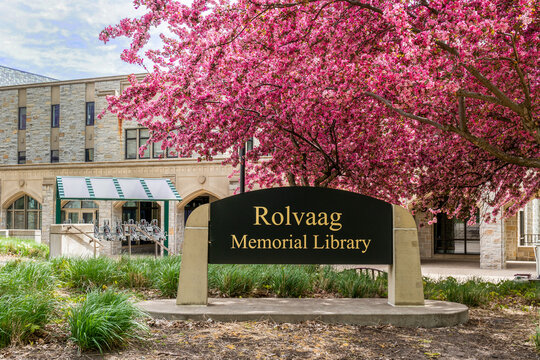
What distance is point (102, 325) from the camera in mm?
4758

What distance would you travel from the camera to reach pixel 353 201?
23.0ft

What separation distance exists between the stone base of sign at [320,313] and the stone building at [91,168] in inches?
793

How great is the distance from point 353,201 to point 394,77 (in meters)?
1.78

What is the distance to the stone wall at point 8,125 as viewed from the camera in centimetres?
3466

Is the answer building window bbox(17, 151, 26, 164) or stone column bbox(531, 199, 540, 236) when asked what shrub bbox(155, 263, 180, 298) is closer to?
stone column bbox(531, 199, 540, 236)

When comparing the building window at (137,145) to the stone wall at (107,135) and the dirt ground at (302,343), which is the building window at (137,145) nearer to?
the stone wall at (107,135)

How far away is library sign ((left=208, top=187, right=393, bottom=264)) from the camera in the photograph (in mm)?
6828

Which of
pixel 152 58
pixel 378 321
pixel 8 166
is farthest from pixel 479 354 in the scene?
pixel 8 166

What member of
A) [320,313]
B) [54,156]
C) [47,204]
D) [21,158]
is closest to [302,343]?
[320,313]

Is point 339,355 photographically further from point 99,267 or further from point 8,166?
point 8,166

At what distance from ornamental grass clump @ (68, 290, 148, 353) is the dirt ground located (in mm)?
105

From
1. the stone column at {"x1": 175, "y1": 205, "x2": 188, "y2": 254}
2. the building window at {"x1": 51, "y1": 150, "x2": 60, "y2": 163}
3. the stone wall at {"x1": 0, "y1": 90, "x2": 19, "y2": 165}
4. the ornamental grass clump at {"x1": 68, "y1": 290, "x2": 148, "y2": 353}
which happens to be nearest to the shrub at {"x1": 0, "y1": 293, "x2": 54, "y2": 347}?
the ornamental grass clump at {"x1": 68, "y1": 290, "x2": 148, "y2": 353}

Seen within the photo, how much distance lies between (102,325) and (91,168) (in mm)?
27601

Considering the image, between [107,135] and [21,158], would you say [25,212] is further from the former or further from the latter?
[107,135]
